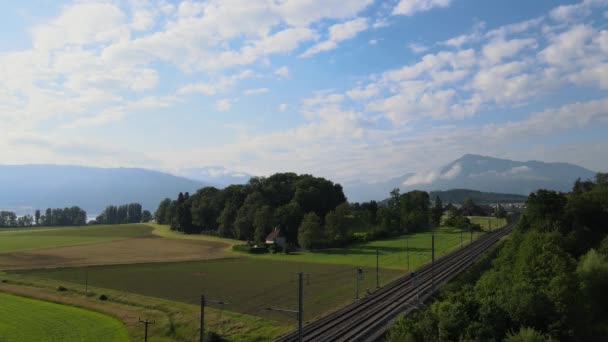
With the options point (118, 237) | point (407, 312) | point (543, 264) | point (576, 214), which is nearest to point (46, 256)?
point (118, 237)

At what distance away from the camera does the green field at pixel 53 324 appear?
37.0 metres

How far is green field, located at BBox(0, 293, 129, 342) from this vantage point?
3700 centimetres

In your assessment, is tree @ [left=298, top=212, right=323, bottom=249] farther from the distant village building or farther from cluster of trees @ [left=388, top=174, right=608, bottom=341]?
cluster of trees @ [left=388, top=174, right=608, bottom=341]

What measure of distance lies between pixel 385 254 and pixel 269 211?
3599 centimetres

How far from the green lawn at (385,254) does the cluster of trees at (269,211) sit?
740 centimetres

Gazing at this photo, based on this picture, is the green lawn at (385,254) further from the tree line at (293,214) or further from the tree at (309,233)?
the tree line at (293,214)

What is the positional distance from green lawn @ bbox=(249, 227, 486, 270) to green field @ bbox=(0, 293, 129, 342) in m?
46.1

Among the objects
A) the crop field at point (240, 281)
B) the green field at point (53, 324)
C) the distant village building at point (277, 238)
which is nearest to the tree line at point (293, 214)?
the distant village building at point (277, 238)

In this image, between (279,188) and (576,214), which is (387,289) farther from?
(279,188)

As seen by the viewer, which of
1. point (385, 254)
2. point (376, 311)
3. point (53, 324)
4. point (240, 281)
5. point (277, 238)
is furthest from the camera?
point (277, 238)

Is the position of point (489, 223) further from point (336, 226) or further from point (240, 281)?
point (240, 281)

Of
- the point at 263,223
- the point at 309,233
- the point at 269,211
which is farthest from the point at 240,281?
the point at 269,211

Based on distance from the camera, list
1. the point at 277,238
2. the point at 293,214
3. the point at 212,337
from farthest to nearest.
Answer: the point at 293,214 < the point at 277,238 < the point at 212,337

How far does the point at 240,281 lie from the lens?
60750mm
